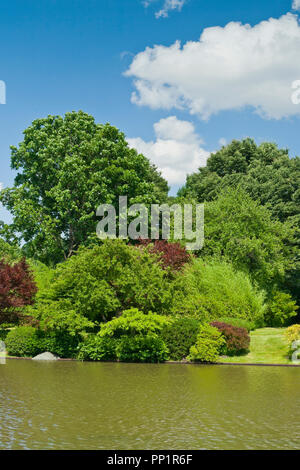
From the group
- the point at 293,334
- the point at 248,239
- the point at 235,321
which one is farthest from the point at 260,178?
the point at 293,334

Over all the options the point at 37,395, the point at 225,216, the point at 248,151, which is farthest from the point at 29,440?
the point at 248,151

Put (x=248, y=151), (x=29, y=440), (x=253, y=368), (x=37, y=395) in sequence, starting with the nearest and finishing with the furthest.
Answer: (x=29, y=440)
(x=37, y=395)
(x=253, y=368)
(x=248, y=151)

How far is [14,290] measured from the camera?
81.9ft

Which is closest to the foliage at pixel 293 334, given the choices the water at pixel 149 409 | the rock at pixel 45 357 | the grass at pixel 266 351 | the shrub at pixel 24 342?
the grass at pixel 266 351

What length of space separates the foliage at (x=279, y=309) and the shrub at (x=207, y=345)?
961 centimetres

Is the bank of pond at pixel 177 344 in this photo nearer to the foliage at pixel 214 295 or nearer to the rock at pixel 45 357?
the rock at pixel 45 357

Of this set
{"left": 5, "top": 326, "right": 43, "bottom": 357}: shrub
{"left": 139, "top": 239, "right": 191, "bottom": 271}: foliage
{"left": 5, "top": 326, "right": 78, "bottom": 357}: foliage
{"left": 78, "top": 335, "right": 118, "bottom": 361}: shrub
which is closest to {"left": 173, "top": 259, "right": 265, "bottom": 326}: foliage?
{"left": 139, "top": 239, "right": 191, "bottom": 271}: foliage

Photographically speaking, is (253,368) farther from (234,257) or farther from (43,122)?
(43,122)

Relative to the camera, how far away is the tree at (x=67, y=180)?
33.3 m

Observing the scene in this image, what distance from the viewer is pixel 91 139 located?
35344 millimetres

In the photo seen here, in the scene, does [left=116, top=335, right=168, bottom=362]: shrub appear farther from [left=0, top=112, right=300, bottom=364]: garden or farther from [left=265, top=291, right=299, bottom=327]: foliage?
[left=265, top=291, right=299, bottom=327]: foliage

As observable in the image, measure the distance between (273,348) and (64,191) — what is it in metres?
18.4

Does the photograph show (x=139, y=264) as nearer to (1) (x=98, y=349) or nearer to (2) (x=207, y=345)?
(1) (x=98, y=349)

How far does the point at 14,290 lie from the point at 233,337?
12.2 m
